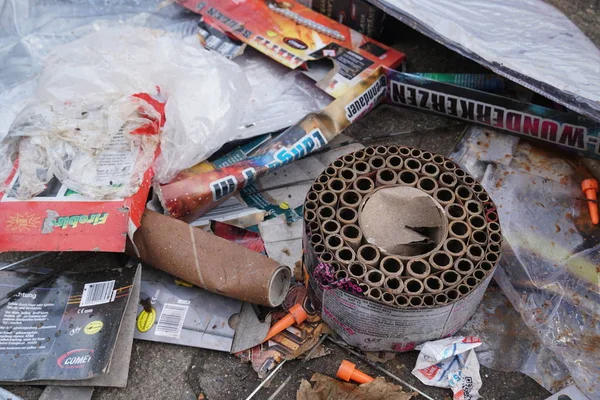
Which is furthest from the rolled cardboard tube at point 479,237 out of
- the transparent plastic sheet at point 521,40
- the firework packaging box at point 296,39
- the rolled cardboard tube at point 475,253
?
the firework packaging box at point 296,39

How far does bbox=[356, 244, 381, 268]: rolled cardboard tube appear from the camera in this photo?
1.49m

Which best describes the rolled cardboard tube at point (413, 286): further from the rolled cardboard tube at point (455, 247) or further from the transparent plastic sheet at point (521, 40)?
the transparent plastic sheet at point (521, 40)

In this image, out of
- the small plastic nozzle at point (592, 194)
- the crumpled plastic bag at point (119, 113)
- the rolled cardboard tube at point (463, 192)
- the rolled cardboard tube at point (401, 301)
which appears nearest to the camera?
the rolled cardboard tube at point (401, 301)

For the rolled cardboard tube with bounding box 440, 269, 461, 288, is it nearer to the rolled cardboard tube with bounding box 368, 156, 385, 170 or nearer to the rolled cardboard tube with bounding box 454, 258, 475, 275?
the rolled cardboard tube with bounding box 454, 258, 475, 275

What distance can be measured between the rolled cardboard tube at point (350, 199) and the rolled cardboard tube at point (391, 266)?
0.61ft

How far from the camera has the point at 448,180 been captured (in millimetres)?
1658

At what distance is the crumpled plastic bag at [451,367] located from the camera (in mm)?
1566

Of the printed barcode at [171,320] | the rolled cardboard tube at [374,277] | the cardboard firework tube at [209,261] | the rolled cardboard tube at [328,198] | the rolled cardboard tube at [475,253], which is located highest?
the rolled cardboard tube at [328,198]

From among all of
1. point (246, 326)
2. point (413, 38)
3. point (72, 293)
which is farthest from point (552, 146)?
point (72, 293)

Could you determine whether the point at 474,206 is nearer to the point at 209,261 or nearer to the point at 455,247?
the point at 455,247

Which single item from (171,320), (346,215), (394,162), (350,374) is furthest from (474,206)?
(171,320)

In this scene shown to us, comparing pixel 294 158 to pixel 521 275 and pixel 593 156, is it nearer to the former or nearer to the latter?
pixel 521 275

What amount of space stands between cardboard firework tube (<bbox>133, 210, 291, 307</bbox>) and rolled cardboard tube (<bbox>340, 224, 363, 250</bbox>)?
20 cm

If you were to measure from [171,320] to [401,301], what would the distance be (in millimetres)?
696
